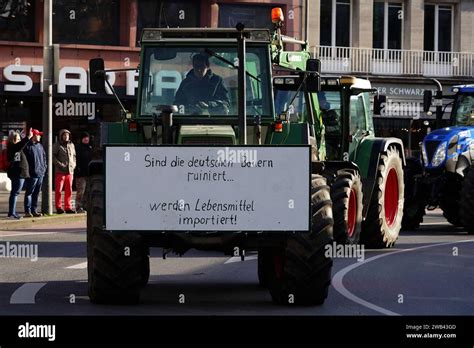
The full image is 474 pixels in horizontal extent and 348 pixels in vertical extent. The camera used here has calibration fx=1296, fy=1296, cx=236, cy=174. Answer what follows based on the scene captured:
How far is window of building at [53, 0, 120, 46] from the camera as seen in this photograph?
39875mm

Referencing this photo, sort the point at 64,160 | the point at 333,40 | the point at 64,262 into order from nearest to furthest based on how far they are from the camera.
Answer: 1. the point at 64,262
2. the point at 64,160
3. the point at 333,40

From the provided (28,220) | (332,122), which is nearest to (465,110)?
(332,122)

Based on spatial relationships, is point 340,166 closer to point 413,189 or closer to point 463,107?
point 413,189

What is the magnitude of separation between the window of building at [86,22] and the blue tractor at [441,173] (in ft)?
57.5

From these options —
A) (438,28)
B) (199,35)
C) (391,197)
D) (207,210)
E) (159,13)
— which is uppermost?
(438,28)

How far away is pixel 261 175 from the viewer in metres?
12.7

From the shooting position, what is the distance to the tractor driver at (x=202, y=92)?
556 inches

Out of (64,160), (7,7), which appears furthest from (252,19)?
(64,160)

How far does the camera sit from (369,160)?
68.1ft

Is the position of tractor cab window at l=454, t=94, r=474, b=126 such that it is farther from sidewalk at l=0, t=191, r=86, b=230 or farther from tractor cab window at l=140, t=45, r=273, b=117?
tractor cab window at l=140, t=45, r=273, b=117

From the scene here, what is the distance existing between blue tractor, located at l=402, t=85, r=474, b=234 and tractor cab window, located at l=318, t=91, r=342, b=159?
3.60m

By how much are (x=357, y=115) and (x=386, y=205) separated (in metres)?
1.67
